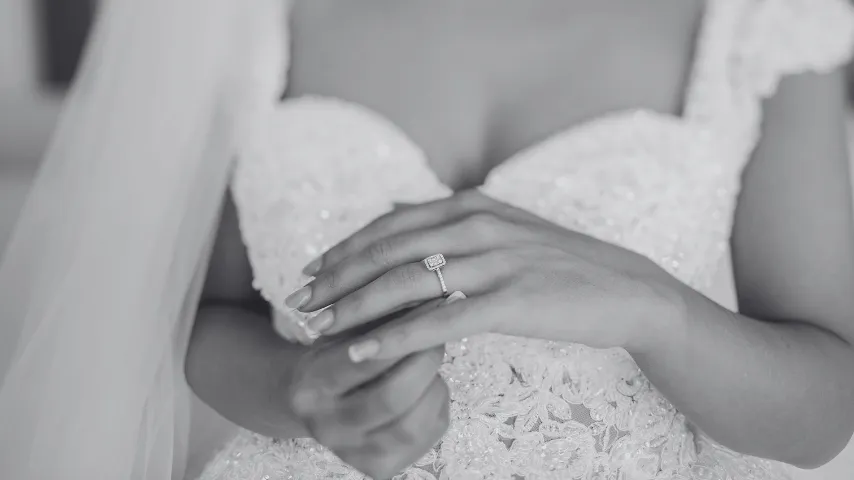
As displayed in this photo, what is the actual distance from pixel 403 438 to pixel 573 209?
0.93 ft

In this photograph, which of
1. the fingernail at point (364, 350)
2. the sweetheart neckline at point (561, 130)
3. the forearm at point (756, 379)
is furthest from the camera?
the sweetheart neckline at point (561, 130)

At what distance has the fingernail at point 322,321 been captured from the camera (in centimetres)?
51

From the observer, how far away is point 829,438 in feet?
2.19

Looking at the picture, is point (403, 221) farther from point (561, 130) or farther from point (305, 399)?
point (561, 130)

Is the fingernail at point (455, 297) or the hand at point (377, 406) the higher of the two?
the fingernail at point (455, 297)

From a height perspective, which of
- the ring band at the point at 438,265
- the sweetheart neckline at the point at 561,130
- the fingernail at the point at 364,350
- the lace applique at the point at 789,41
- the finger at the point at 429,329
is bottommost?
the fingernail at the point at 364,350

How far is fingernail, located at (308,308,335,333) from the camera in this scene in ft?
1.68

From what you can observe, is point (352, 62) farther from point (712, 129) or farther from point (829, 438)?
point (829, 438)

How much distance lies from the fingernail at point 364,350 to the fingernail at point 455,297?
0.19 ft

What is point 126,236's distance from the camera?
724 mm

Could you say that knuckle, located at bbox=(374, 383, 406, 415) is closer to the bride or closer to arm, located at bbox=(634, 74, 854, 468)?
the bride

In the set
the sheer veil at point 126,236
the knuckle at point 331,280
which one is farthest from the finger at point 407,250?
the sheer veil at point 126,236

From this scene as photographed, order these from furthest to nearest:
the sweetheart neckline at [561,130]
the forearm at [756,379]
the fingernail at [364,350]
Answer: the sweetheart neckline at [561,130], the forearm at [756,379], the fingernail at [364,350]

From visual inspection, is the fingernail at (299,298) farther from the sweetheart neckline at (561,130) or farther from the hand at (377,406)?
the sweetheart neckline at (561,130)
